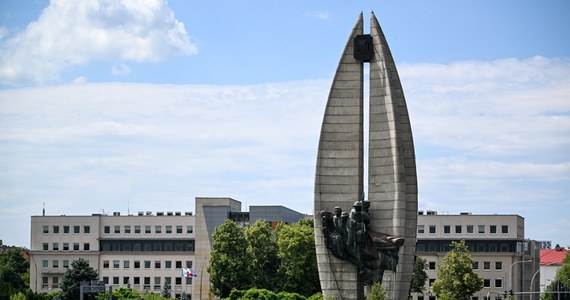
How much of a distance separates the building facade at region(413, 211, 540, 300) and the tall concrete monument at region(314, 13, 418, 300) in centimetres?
5498

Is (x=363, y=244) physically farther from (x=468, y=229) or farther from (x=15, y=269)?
(x=15, y=269)

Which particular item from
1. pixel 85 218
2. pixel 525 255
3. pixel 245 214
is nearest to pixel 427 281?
pixel 525 255

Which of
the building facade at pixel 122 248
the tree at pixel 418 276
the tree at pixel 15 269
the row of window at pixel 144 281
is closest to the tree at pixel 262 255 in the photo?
the tree at pixel 418 276

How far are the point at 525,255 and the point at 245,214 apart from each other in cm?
3091

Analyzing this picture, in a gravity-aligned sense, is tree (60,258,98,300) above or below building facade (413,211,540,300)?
below

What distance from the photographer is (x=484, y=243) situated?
13462 cm

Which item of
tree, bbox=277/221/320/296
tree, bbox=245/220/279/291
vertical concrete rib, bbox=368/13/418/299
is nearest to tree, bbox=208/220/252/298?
tree, bbox=245/220/279/291

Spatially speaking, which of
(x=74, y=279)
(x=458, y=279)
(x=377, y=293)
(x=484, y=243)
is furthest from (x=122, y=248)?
(x=377, y=293)

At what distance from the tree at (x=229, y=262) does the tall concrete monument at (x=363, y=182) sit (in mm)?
35606

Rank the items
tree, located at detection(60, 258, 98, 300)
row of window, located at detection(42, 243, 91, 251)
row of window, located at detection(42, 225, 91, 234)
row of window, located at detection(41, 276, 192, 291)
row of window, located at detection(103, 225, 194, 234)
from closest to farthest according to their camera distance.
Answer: tree, located at detection(60, 258, 98, 300)
row of window, located at detection(41, 276, 192, 291)
row of window, located at detection(103, 225, 194, 234)
row of window, located at detection(42, 243, 91, 251)
row of window, located at detection(42, 225, 91, 234)

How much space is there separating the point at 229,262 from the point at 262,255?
11.2 feet

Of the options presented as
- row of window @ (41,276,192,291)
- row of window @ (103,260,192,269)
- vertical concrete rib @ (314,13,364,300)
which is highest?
vertical concrete rib @ (314,13,364,300)

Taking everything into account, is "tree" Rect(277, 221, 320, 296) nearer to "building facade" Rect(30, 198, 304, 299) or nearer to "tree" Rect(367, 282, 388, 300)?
"building facade" Rect(30, 198, 304, 299)

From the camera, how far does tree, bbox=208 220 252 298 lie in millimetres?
114938
